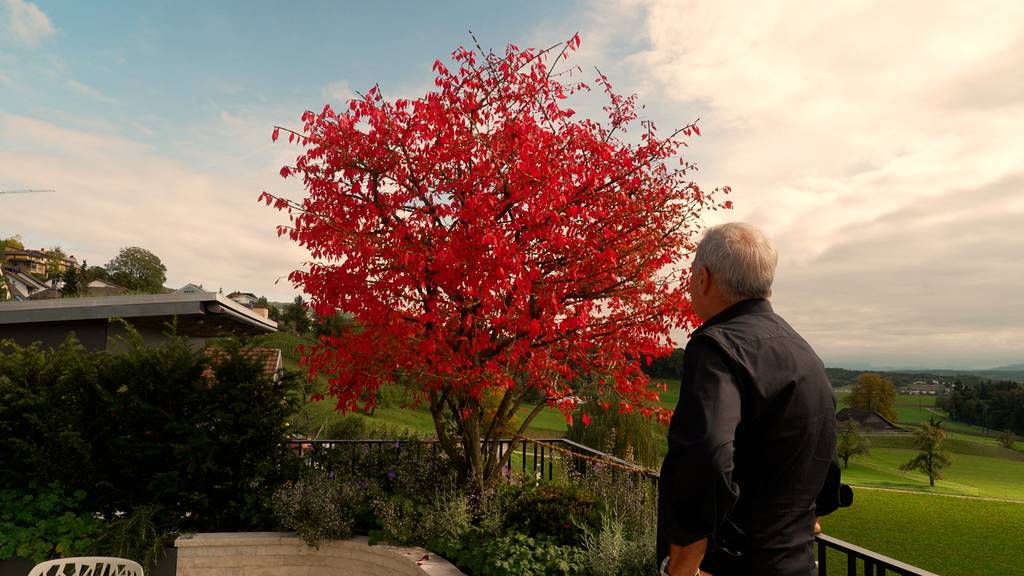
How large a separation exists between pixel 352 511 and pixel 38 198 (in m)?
81.1

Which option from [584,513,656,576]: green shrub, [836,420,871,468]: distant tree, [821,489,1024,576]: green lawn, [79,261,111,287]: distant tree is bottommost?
[836,420,871,468]: distant tree

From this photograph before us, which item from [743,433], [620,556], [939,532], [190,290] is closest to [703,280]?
[743,433]

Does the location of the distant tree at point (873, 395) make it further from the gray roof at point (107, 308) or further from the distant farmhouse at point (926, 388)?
the gray roof at point (107, 308)

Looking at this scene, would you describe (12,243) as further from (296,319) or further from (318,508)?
(318,508)

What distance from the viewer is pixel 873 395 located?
55812 millimetres

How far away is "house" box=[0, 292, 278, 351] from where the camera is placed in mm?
9414

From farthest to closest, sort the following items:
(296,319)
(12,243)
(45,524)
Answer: (12,243)
(296,319)
(45,524)

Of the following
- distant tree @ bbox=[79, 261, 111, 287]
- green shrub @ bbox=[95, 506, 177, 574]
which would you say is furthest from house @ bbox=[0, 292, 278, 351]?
distant tree @ bbox=[79, 261, 111, 287]

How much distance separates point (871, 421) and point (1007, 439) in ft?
38.5

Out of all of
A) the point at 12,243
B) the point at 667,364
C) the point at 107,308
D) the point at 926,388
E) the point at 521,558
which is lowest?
the point at 926,388

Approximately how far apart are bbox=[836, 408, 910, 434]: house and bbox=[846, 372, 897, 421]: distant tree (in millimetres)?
1411

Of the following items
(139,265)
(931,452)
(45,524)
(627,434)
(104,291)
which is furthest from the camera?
(139,265)

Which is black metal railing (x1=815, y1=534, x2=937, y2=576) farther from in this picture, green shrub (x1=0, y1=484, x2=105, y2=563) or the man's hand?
green shrub (x1=0, y1=484, x2=105, y2=563)

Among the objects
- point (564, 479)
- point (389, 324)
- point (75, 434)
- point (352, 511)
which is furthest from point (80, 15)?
point (564, 479)
